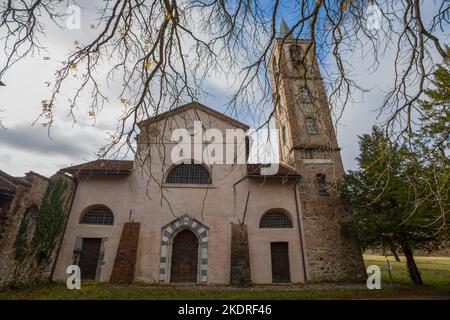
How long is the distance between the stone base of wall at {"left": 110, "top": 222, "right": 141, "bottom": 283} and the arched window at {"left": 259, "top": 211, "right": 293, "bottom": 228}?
20.6 feet

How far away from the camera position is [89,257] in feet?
40.3

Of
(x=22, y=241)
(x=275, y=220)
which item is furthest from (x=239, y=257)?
(x=22, y=241)

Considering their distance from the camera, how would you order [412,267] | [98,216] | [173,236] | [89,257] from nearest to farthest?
[89,257] → [173,236] → [98,216] → [412,267]

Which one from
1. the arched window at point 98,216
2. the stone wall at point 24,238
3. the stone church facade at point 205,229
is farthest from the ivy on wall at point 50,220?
the arched window at point 98,216

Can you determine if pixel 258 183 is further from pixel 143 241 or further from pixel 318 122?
pixel 318 122

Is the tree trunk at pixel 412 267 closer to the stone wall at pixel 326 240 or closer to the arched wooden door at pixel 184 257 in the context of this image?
the stone wall at pixel 326 240

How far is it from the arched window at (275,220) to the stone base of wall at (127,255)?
20.6 ft

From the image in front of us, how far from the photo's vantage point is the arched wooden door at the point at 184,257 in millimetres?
12133

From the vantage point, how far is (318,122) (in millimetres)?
3357

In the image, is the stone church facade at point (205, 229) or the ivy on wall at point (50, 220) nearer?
the ivy on wall at point (50, 220)

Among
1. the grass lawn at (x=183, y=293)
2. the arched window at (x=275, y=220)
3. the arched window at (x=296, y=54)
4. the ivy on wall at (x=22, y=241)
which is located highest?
the arched window at (x=296, y=54)

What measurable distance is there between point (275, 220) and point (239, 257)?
306 centimetres

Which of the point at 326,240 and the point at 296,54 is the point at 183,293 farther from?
the point at 296,54
